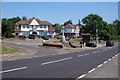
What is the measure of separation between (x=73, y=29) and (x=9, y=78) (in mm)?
110285

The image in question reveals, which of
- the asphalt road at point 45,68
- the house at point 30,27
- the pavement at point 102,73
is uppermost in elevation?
the house at point 30,27

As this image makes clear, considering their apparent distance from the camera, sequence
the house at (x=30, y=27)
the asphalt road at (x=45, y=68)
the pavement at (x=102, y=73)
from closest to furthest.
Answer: the asphalt road at (x=45, y=68), the pavement at (x=102, y=73), the house at (x=30, y=27)

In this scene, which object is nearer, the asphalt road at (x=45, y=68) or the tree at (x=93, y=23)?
the asphalt road at (x=45, y=68)

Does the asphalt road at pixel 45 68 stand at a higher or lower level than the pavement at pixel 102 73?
higher

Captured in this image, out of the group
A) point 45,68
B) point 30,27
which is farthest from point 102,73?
point 30,27

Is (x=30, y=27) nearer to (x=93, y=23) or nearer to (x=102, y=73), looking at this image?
(x=93, y=23)

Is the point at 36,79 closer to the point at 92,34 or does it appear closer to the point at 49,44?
the point at 49,44

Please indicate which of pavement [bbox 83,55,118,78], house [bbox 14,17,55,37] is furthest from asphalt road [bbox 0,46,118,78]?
house [bbox 14,17,55,37]

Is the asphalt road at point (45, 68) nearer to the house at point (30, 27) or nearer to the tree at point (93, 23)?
the house at point (30, 27)

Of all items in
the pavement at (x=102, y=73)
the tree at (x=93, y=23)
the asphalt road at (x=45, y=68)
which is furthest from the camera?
the tree at (x=93, y=23)

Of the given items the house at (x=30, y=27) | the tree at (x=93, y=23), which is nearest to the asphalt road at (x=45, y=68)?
the house at (x=30, y=27)

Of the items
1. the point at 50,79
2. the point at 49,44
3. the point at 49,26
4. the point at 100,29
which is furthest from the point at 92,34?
the point at 50,79

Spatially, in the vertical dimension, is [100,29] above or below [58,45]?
above

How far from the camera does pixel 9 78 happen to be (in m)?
10.0
